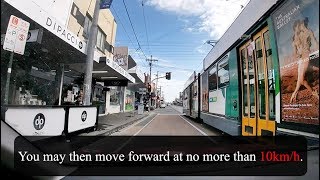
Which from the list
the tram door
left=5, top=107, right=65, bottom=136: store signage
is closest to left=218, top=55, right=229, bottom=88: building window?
the tram door

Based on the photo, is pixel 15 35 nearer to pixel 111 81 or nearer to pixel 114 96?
pixel 111 81

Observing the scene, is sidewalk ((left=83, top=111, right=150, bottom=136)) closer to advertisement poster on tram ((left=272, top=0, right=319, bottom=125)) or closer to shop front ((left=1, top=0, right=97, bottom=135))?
shop front ((left=1, top=0, right=97, bottom=135))

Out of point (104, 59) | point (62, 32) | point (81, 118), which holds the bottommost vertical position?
point (81, 118)

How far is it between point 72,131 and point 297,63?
7944 mm

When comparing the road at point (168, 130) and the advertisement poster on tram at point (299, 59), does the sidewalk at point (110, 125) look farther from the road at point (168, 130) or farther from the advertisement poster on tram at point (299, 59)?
the advertisement poster on tram at point (299, 59)

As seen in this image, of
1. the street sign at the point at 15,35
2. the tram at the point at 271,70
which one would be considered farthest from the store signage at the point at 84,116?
the street sign at the point at 15,35

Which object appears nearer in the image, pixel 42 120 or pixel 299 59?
pixel 299 59

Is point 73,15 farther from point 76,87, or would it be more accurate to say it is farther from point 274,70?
point 274,70

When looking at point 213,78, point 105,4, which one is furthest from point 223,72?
point 105,4

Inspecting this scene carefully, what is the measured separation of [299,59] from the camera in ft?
14.3

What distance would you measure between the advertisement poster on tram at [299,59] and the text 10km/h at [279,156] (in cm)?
49

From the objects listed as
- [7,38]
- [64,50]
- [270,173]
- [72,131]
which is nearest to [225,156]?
[270,173]

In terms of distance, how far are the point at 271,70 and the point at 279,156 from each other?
181 cm

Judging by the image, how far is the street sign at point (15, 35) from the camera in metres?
5.81
